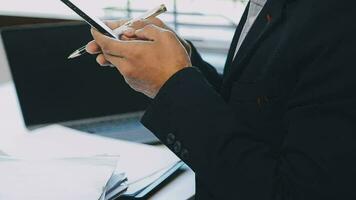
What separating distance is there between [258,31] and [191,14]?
917 mm

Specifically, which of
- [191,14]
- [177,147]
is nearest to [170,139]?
[177,147]

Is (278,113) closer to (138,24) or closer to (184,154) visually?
(184,154)

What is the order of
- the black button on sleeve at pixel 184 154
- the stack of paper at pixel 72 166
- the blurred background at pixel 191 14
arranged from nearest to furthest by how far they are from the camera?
the black button on sleeve at pixel 184 154 → the stack of paper at pixel 72 166 → the blurred background at pixel 191 14

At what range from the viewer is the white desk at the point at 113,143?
0.84m

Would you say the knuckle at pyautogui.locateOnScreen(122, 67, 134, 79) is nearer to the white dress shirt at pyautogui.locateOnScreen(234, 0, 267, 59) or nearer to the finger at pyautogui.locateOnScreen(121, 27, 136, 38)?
the finger at pyautogui.locateOnScreen(121, 27, 136, 38)

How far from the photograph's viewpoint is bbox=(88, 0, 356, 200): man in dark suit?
1.69 ft


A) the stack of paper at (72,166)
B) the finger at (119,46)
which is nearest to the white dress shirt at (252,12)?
the finger at (119,46)

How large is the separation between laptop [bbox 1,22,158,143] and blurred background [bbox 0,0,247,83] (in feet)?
1.15

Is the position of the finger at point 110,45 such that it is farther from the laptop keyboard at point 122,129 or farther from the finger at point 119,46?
the laptop keyboard at point 122,129

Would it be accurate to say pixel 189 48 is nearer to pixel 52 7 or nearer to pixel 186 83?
pixel 186 83

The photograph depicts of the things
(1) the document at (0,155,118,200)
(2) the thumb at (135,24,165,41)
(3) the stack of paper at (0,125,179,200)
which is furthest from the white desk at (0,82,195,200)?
(2) the thumb at (135,24,165,41)

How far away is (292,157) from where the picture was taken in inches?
21.6

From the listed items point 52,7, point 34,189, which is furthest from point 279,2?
point 52,7

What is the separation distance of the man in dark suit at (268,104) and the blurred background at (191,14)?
78cm
